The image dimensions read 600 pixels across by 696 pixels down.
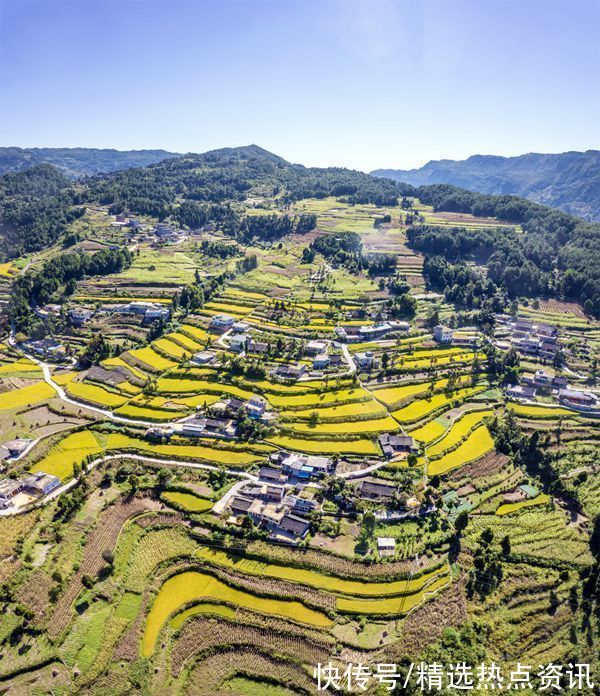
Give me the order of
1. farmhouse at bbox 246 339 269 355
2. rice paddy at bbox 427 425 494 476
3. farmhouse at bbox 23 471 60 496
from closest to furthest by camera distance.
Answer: farmhouse at bbox 23 471 60 496 < rice paddy at bbox 427 425 494 476 < farmhouse at bbox 246 339 269 355

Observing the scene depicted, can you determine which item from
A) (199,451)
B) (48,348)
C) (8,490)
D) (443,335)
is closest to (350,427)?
(199,451)

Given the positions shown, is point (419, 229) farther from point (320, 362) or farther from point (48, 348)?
point (48, 348)

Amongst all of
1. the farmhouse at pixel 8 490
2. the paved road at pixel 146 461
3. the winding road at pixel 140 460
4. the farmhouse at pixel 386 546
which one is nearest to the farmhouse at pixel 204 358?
the winding road at pixel 140 460

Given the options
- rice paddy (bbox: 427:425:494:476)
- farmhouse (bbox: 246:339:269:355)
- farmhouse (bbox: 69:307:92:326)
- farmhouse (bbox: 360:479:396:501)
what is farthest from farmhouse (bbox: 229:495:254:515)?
farmhouse (bbox: 69:307:92:326)

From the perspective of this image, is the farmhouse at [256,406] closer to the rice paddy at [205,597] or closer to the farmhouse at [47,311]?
the rice paddy at [205,597]

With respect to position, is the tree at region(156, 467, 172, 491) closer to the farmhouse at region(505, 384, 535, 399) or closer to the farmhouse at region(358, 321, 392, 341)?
the farmhouse at region(358, 321, 392, 341)

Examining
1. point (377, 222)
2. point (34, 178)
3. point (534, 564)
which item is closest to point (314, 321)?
point (534, 564)

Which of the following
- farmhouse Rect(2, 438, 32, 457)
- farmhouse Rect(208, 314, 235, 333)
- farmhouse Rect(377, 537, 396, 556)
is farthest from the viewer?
farmhouse Rect(208, 314, 235, 333)
